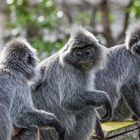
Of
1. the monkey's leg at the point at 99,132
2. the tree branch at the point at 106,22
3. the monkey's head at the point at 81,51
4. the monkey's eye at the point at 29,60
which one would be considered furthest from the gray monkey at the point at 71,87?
the tree branch at the point at 106,22

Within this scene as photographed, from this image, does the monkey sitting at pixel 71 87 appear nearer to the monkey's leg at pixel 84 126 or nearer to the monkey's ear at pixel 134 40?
the monkey's leg at pixel 84 126

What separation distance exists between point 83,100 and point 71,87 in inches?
8.2

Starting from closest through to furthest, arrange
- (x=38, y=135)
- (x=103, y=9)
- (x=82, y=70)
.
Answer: (x=38, y=135) → (x=82, y=70) → (x=103, y=9)

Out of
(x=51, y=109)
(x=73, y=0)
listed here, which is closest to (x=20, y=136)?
(x=51, y=109)

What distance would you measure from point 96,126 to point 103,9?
567 centimetres

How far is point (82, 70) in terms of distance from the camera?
7.21m

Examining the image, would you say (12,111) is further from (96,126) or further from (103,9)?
(103,9)

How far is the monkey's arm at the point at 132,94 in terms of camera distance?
8297mm

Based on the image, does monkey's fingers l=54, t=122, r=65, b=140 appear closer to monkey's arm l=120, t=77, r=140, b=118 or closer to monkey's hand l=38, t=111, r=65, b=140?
monkey's hand l=38, t=111, r=65, b=140

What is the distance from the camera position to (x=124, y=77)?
8484 millimetres

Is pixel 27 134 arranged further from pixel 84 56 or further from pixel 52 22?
pixel 52 22

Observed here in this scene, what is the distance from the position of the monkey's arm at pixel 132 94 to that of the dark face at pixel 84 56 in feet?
4.18

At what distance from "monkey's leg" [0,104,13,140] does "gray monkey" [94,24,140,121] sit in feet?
7.98

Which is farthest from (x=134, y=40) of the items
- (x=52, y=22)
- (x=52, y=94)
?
(x=52, y=22)
